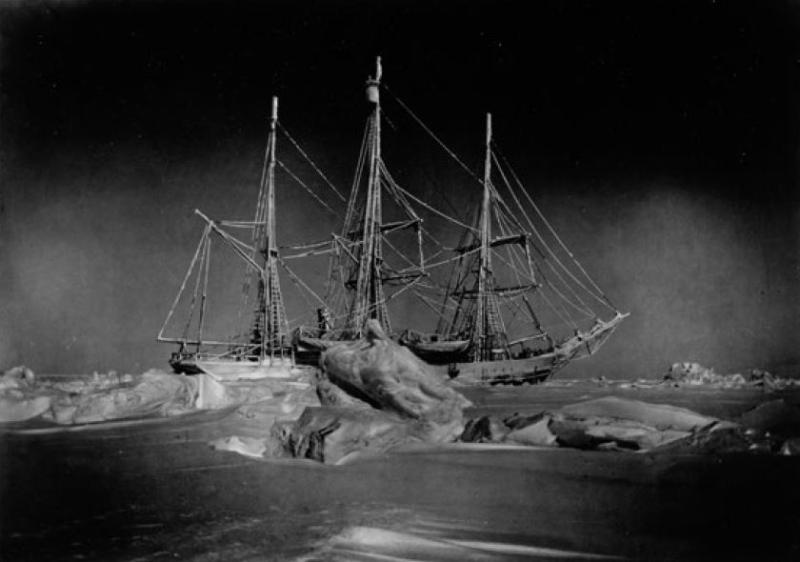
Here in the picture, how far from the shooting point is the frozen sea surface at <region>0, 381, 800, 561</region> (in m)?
5.10

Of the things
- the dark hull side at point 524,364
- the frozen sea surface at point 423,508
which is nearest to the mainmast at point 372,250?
the dark hull side at point 524,364

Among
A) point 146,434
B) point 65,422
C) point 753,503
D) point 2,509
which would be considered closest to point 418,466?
point 753,503

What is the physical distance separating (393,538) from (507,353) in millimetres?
44412

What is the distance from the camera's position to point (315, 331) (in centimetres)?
4416

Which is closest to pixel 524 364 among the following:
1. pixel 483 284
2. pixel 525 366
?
pixel 525 366

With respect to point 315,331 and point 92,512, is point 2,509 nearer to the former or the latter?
point 92,512

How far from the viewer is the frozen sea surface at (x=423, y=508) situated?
5.10 meters

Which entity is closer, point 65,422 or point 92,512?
point 92,512

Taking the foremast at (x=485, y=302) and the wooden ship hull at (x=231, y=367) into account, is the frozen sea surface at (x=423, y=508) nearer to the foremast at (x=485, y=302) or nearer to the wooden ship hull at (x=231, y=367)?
the wooden ship hull at (x=231, y=367)

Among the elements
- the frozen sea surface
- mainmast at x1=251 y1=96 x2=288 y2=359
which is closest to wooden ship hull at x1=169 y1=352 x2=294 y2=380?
mainmast at x1=251 y1=96 x2=288 y2=359

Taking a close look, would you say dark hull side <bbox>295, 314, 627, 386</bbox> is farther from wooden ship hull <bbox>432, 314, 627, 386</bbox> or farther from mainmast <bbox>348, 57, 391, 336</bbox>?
mainmast <bbox>348, 57, 391, 336</bbox>

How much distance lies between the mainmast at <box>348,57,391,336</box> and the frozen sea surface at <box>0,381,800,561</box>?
29.4 metres

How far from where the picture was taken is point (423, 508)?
21.2ft

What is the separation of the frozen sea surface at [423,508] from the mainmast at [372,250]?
2945 cm
